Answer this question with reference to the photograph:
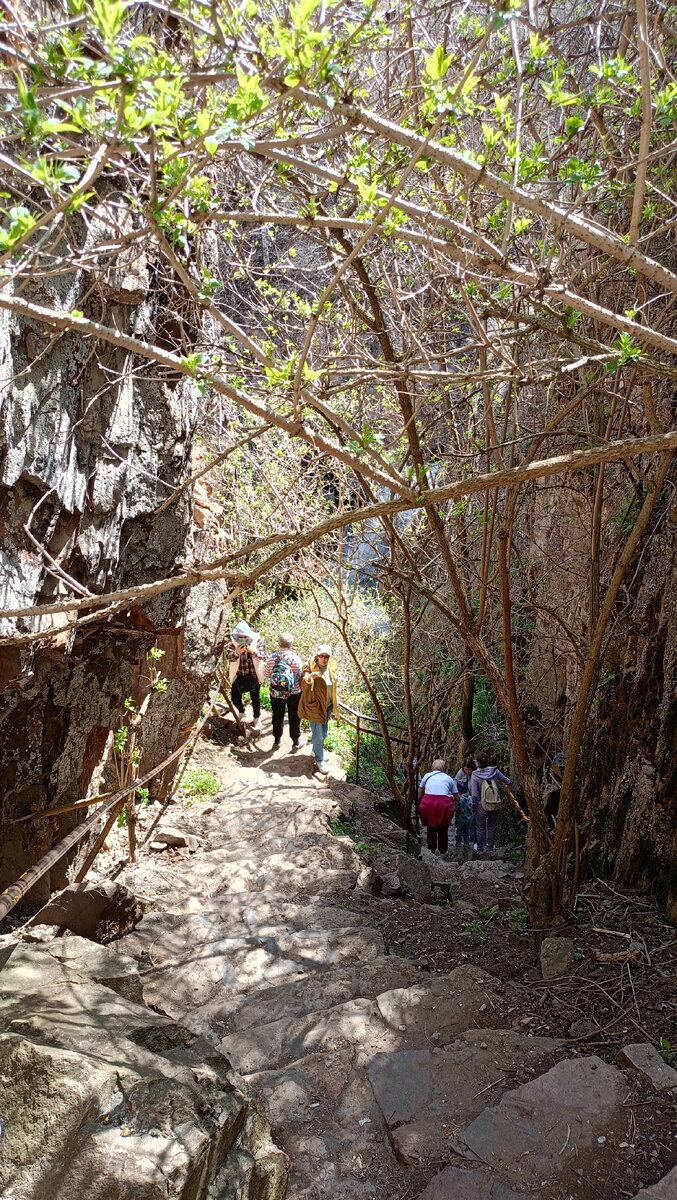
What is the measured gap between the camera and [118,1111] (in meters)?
2.51

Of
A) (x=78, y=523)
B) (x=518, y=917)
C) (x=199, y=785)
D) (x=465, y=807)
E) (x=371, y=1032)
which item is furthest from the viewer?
(x=465, y=807)

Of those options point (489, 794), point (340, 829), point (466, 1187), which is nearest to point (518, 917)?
point (340, 829)

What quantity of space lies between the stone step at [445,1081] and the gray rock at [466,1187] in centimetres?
17

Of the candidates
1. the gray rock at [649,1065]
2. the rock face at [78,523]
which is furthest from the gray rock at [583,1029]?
the rock face at [78,523]

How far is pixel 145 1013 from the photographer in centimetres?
326

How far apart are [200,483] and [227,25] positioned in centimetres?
617

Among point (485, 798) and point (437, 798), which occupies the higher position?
point (437, 798)

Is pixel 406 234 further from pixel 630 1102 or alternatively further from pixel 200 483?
pixel 200 483

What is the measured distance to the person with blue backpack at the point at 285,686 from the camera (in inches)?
367

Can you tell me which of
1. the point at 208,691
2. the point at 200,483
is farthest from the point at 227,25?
the point at 208,691

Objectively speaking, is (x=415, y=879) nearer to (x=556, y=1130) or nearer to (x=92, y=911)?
(x=92, y=911)

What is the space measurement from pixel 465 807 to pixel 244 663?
378 centimetres

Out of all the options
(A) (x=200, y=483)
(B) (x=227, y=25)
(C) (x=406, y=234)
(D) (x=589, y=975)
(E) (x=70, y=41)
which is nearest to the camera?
(E) (x=70, y=41)

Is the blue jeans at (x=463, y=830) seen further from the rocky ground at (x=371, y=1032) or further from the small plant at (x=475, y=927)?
the small plant at (x=475, y=927)
